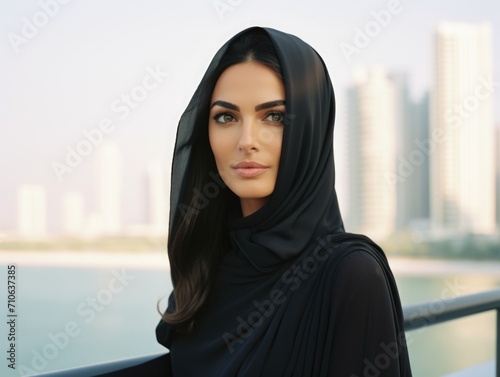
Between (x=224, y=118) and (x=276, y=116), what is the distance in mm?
118

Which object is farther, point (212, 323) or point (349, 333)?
point (212, 323)

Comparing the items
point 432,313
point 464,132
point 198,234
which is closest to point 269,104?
point 198,234

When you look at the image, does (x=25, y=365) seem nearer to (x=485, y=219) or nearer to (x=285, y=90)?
(x=285, y=90)

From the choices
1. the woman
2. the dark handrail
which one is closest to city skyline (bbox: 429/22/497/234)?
the dark handrail

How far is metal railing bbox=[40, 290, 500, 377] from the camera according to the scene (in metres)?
1.07

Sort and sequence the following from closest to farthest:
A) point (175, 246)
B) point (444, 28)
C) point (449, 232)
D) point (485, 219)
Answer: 1. point (175, 246)
2. point (444, 28)
3. point (485, 219)
4. point (449, 232)

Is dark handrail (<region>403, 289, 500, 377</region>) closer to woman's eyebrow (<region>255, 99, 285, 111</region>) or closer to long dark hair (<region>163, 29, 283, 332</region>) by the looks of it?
long dark hair (<region>163, 29, 283, 332</region>)

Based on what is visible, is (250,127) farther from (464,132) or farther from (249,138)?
(464,132)

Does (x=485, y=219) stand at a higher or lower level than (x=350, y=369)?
lower

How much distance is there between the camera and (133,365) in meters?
1.17

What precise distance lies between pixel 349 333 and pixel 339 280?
0.28ft

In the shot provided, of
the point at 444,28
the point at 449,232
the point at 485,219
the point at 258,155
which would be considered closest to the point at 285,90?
the point at 258,155

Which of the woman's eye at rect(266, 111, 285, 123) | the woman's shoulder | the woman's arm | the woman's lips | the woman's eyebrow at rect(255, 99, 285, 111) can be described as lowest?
the woman's arm

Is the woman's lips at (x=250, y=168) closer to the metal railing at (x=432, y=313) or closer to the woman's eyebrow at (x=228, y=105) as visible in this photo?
the woman's eyebrow at (x=228, y=105)
